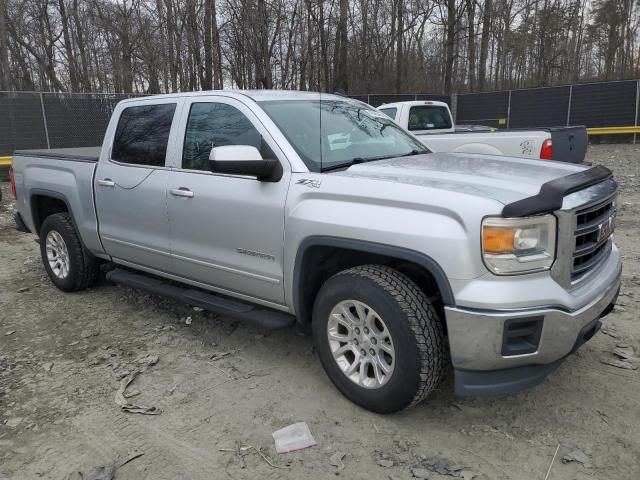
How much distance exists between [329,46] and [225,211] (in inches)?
944

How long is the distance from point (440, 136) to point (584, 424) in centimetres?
583

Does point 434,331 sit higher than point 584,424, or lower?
higher

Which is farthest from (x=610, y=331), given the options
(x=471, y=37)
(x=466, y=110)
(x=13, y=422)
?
(x=471, y=37)

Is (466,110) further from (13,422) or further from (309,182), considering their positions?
(13,422)

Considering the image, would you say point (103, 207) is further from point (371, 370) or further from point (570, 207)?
point (570, 207)

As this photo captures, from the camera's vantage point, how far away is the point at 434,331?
2.87 m

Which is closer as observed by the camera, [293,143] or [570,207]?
[570,207]

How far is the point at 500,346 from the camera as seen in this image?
264 centimetres

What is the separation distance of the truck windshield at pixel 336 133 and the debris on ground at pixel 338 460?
5.48ft

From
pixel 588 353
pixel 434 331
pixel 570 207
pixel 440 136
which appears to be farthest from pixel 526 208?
pixel 440 136

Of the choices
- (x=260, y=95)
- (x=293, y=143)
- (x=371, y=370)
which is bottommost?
(x=371, y=370)

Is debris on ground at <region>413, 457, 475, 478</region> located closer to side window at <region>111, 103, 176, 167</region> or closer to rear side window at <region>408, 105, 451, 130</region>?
side window at <region>111, 103, 176, 167</region>

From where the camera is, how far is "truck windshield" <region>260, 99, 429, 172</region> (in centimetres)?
360

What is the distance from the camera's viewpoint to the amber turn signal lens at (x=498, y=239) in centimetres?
261
